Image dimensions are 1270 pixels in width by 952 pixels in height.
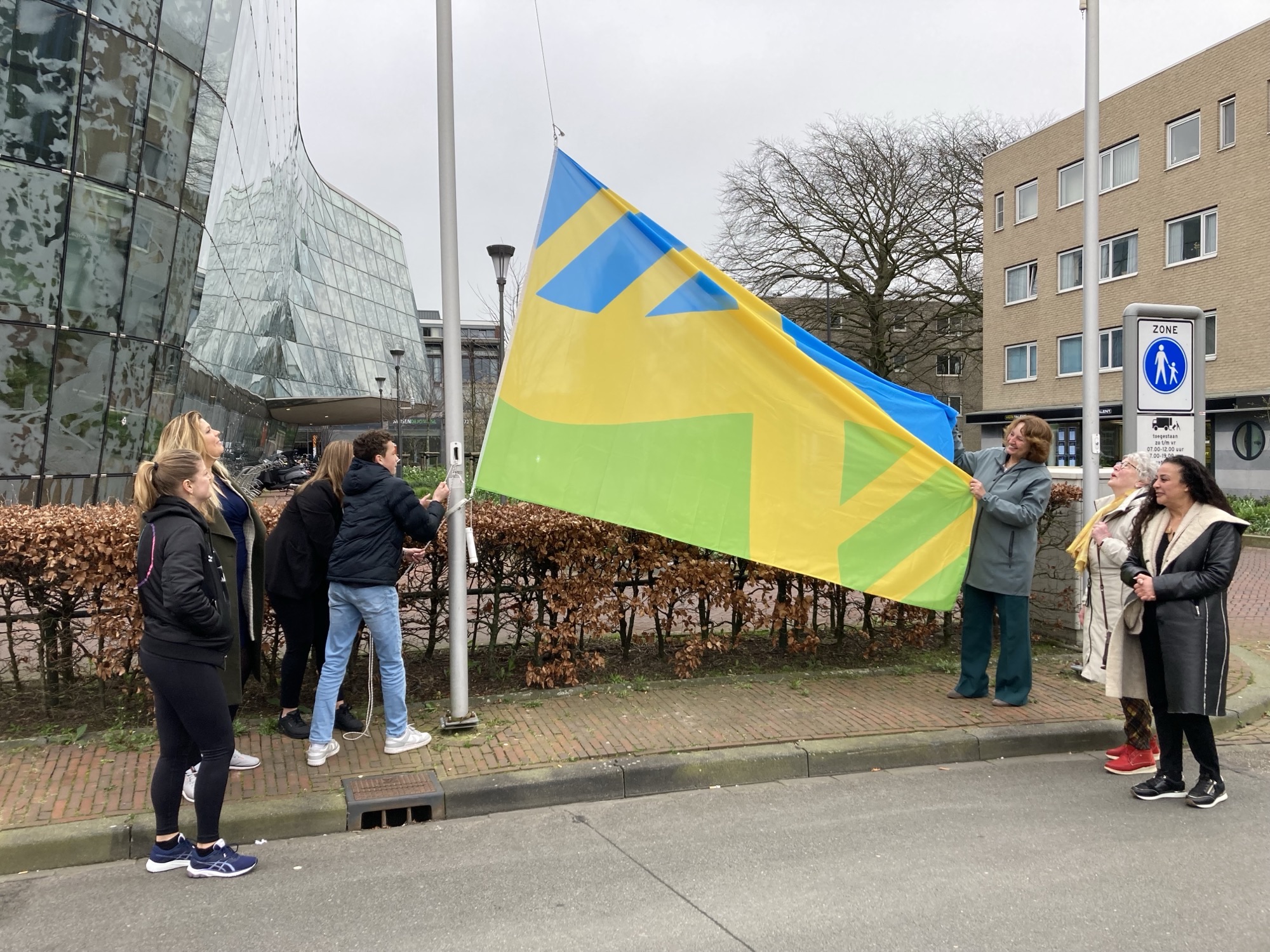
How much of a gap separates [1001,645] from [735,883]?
302cm

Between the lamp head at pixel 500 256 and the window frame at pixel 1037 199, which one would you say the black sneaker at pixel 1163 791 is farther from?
the window frame at pixel 1037 199

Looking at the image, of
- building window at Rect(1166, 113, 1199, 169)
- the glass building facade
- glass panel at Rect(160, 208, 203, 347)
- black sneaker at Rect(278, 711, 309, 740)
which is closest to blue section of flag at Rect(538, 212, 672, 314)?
black sneaker at Rect(278, 711, 309, 740)

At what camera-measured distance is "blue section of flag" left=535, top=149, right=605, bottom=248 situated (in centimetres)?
522

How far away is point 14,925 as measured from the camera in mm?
3385

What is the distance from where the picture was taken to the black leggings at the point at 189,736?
3.75m


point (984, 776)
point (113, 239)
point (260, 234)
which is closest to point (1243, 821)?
point (984, 776)

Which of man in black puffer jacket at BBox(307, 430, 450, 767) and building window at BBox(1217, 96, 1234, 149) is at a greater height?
building window at BBox(1217, 96, 1234, 149)

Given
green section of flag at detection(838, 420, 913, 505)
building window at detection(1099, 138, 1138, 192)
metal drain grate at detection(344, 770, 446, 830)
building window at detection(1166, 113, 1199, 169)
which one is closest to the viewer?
metal drain grate at detection(344, 770, 446, 830)

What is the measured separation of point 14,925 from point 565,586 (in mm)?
3388

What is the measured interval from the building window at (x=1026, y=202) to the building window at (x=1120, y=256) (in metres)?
4.05

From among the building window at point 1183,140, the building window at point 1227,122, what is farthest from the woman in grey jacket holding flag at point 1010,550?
the building window at point 1183,140

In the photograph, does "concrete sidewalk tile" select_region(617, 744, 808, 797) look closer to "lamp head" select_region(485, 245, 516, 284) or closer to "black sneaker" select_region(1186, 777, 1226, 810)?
"black sneaker" select_region(1186, 777, 1226, 810)

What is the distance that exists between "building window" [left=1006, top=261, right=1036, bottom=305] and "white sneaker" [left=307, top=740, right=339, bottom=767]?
1389 inches

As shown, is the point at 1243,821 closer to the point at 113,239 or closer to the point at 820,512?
the point at 820,512
